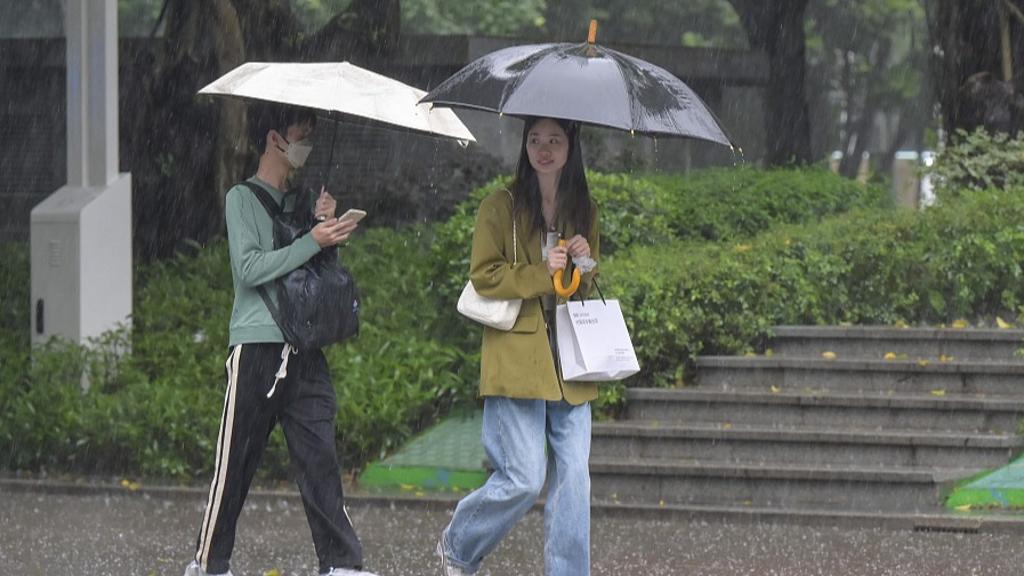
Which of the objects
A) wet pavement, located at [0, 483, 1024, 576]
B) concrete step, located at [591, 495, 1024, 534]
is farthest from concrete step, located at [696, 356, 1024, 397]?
wet pavement, located at [0, 483, 1024, 576]

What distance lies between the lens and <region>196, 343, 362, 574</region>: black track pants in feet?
22.1

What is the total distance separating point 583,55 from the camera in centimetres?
627

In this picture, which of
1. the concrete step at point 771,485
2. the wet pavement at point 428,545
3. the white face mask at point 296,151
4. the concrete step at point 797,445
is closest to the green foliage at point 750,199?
the concrete step at point 797,445

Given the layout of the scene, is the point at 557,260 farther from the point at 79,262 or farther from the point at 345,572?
the point at 79,262

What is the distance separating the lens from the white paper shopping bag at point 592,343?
6430 millimetres

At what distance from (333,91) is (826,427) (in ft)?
16.4

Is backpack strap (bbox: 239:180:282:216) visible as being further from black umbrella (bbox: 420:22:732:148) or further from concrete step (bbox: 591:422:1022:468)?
concrete step (bbox: 591:422:1022:468)

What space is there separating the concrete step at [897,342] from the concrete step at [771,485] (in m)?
1.52

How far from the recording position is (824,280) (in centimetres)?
1218

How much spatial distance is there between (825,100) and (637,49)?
1117cm

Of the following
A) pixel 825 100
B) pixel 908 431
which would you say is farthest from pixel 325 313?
pixel 825 100

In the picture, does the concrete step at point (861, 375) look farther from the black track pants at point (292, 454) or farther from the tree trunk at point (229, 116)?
the tree trunk at point (229, 116)

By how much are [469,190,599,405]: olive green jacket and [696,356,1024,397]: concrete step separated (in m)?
4.86

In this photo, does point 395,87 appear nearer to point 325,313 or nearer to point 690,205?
point 325,313
